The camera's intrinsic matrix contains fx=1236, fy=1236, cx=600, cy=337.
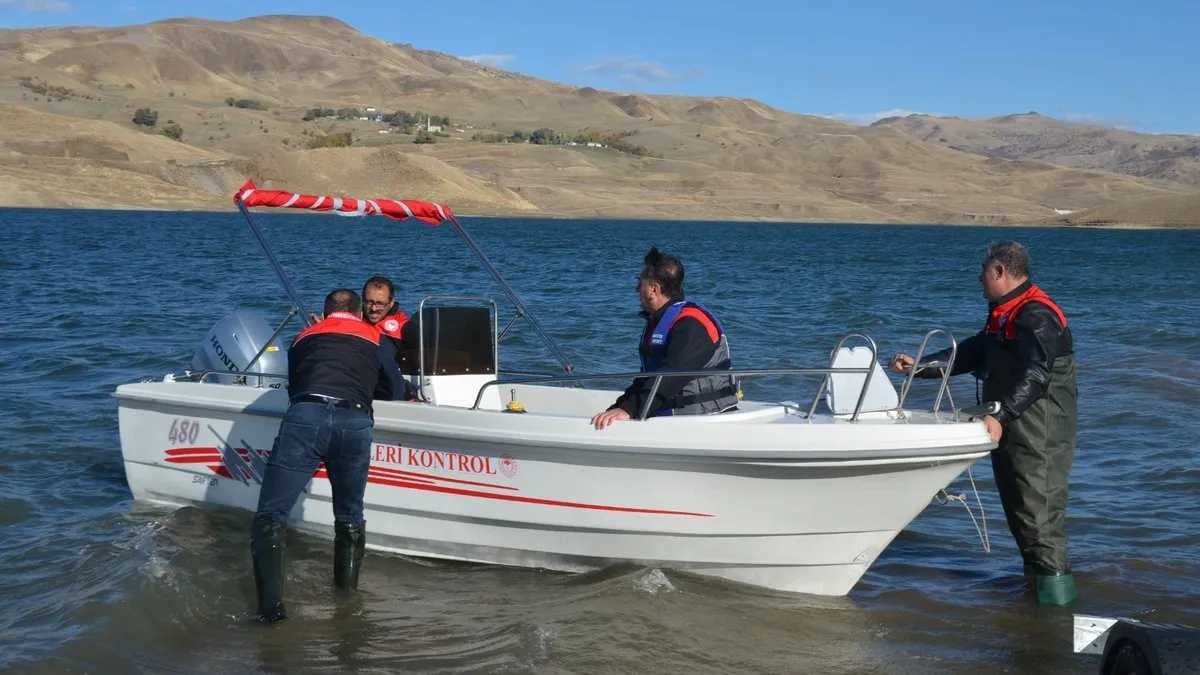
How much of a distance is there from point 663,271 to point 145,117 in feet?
406

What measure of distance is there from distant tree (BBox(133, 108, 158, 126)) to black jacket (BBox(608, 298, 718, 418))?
122216 mm

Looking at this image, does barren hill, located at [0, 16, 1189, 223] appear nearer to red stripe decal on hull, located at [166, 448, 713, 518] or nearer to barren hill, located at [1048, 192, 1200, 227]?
barren hill, located at [1048, 192, 1200, 227]

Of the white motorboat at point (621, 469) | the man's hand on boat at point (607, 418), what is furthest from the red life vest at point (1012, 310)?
the man's hand on boat at point (607, 418)

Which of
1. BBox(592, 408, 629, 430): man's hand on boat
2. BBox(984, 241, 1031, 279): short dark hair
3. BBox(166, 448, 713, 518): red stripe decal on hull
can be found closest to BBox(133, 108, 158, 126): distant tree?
BBox(166, 448, 713, 518): red stripe decal on hull

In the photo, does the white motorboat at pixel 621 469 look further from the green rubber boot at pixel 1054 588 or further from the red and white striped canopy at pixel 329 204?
the green rubber boot at pixel 1054 588

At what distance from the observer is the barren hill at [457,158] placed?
83625 mm

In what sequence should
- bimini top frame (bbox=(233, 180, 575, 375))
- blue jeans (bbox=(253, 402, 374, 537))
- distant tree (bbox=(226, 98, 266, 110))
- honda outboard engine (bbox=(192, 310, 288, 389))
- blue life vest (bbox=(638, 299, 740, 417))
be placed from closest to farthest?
blue jeans (bbox=(253, 402, 374, 537))
blue life vest (bbox=(638, 299, 740, 417))
bimini top frame (bbox=(233, 180, 575, 375))
honda outboard engine (bbox=(192, 310, 288, 389))
distant tree (bbox=(226, 98, 266, 110))

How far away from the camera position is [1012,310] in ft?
21.0

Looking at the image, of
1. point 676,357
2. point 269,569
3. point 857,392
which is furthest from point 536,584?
point 857,392

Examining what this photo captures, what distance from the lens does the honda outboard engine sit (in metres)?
8.66

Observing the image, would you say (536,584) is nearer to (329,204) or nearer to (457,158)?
(329,204)

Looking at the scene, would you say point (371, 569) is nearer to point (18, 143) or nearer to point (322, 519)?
point (322, 519)

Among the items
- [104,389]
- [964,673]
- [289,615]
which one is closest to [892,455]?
[964,673]

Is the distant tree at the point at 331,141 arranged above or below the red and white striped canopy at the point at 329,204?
above
